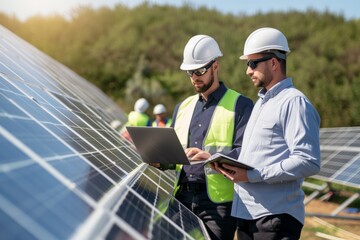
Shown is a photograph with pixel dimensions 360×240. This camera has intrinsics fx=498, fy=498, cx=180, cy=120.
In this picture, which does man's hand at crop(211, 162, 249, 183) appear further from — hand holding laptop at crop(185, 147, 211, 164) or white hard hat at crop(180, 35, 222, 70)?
white hard hat at crop(180, 35, 222, 70)

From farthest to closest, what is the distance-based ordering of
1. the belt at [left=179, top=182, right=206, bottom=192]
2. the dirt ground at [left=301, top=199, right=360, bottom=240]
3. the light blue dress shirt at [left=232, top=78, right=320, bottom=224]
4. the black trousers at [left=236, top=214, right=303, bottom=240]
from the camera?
the dirt ground at [left=301, top=199, right=360, bottom=240] < the belt at [left=179, top=182, right=206, bottom=192] < the black trousers at [left=236, top=214, right=303, bottom=240] < the light blue dress shirt at [left=232, top=78, right=320, bottom=224]

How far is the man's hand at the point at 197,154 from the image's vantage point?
4.01 meters

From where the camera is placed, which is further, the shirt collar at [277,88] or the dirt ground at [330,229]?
the dirt ground at [330,229]

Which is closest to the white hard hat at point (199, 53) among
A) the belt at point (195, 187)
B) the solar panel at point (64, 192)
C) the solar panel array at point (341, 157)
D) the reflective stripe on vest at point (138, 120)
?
the belt at point (195, 187)

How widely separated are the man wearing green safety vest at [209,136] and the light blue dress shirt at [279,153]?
0.40m

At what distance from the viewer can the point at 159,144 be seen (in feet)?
13.1

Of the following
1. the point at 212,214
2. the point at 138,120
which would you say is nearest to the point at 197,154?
the point at 212,214

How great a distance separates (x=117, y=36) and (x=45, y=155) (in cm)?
5480

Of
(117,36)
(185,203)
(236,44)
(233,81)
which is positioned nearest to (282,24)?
(236,44)

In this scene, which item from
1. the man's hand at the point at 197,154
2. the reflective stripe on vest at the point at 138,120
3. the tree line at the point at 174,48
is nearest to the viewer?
the man's hand at the point at 197,154

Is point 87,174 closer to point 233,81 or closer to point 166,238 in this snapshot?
point 166,238

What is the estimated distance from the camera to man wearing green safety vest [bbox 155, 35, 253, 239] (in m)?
4.16

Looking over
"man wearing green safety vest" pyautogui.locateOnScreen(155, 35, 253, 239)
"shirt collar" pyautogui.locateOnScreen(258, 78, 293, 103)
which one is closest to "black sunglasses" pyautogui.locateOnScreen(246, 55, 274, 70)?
"shirt collar" pyautogui.locateOnScreen(258, 78, 293, 103)

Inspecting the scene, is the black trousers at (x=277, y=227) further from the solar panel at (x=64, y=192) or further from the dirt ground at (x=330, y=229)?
the dirt ground at (x=330, y=229)
